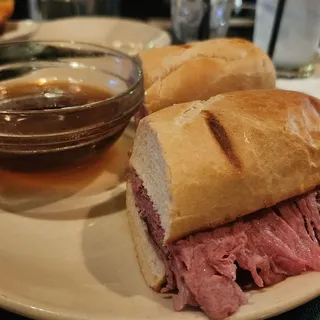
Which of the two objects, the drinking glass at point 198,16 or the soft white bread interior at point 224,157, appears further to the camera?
the drinking glass at point 198,16

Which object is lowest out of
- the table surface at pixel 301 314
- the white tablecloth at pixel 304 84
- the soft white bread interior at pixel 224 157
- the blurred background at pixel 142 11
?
the blurred background at pixel 142 11

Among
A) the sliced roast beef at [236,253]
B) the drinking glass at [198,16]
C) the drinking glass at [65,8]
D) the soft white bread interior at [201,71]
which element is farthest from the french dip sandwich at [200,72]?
the drinking glass at [65,8]

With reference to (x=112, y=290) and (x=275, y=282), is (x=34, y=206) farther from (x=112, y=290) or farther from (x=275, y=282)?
(x=275, y=282)

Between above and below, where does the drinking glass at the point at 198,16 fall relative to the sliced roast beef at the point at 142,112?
below

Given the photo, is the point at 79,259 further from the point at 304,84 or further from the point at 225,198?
the point at 304,84

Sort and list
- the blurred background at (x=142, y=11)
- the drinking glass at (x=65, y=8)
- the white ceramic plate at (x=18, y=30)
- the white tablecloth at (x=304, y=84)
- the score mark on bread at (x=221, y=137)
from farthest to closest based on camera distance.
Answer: the drinking glass at (x=65, y=8), the blurred background at (x=142, y=11), the white ceramic plate at (x=18, y=30), the white tablecloth at (x=304, y=84), the score mark on bread at (x=221, y=137)

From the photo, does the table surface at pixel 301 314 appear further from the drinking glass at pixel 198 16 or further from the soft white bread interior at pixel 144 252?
the drinking glass at pixel 198 16
